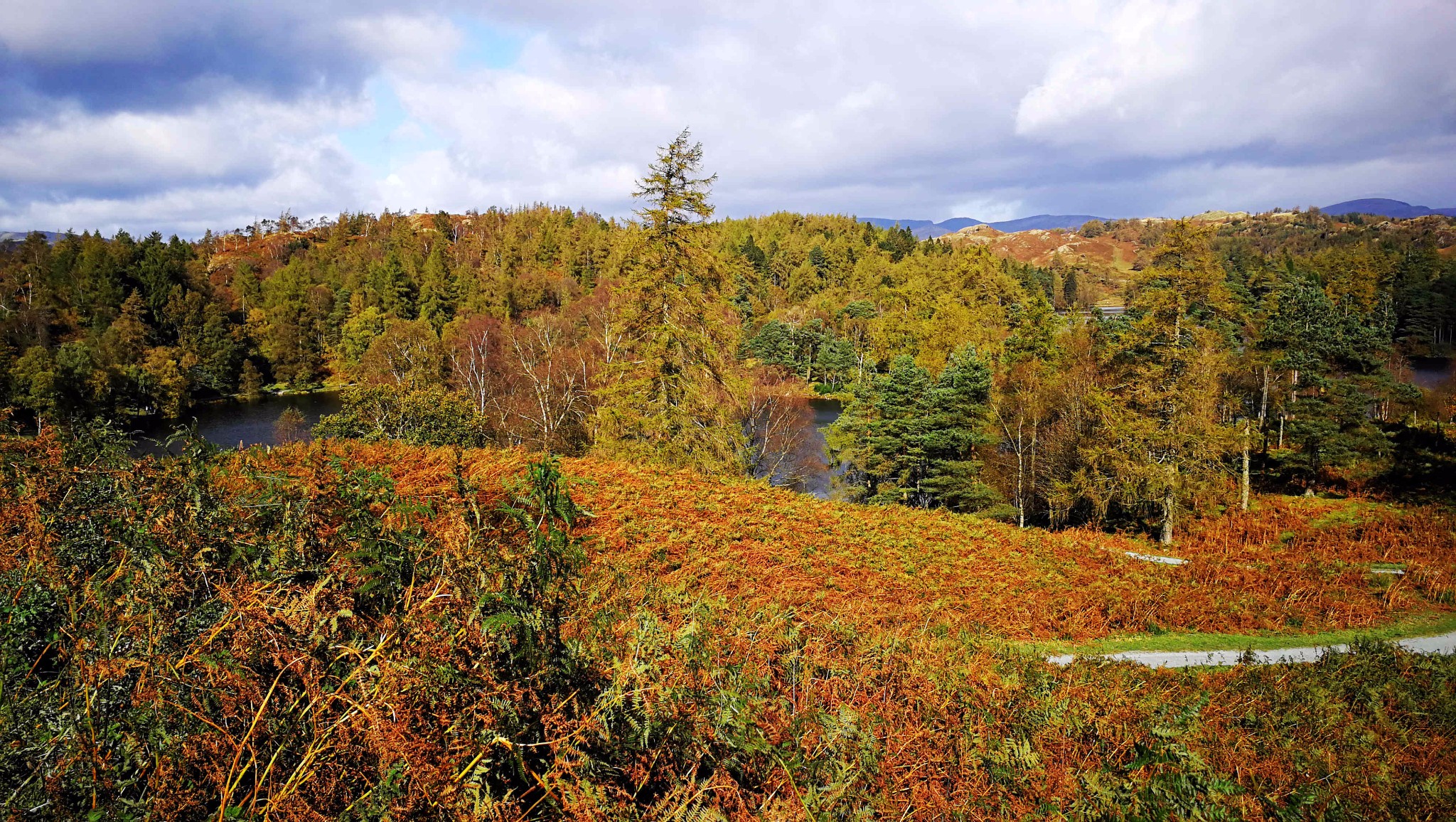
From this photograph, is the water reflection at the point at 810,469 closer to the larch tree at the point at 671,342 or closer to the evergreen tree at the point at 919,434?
the evergreen tree at the point at 919,434

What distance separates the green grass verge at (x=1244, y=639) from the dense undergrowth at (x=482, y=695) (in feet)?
10.8

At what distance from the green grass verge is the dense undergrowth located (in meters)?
3.30

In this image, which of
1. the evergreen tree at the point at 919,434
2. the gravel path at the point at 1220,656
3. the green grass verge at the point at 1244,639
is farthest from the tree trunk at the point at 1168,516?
the gravel path at the point at 1220,656

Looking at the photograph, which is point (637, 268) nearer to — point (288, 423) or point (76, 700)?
point (76, 700)

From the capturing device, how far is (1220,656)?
32.3 ft

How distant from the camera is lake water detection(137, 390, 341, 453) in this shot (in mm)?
41250

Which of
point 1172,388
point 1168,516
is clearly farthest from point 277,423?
point 1168,516

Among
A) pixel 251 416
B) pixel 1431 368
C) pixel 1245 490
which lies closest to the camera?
pixel 1245 490

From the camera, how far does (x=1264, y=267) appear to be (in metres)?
73.2

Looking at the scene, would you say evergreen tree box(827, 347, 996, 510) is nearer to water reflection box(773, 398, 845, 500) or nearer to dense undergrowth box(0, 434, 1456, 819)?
water reflection box(773, 398, 845, 500)

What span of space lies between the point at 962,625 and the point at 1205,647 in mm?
4798

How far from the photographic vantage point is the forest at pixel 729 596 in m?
2.32

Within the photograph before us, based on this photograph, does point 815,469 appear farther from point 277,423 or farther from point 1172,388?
point 277,423

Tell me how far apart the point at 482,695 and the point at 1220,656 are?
11340 mm
